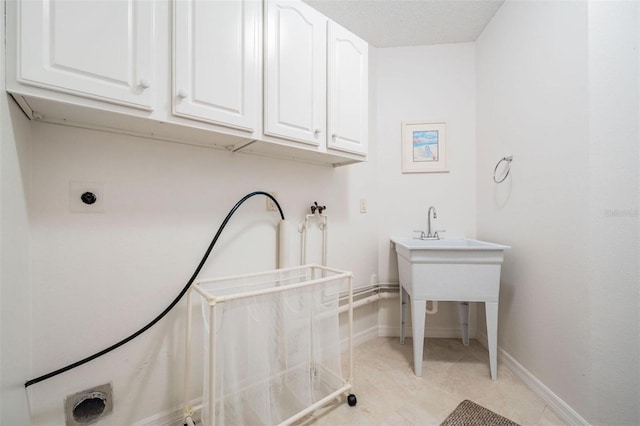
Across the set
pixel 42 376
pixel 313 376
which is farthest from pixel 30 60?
pixel 313 376

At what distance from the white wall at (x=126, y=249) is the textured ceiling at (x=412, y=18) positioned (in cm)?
131

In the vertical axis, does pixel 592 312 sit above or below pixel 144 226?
below

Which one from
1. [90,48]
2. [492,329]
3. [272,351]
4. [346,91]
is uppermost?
[346,91]

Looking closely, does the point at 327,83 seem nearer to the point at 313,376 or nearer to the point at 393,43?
the point at 393,43

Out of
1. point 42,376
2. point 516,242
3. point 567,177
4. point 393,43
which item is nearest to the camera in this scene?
point 42,376

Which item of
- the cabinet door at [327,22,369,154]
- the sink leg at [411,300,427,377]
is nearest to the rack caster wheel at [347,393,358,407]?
the sink leg at [411,300,427,377]

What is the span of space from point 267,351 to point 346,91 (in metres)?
1.49

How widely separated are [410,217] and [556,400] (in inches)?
54.1

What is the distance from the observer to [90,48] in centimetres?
85

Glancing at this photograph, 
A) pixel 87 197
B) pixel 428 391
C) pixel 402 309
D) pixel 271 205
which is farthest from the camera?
pixel 402 309

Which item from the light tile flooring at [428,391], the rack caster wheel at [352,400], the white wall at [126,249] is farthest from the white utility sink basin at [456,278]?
the white wall at [126,249]

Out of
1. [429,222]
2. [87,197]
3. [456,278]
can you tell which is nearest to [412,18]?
[429,222]

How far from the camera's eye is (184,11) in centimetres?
101

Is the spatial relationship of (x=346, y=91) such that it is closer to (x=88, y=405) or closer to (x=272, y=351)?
(x=272, y=351)
